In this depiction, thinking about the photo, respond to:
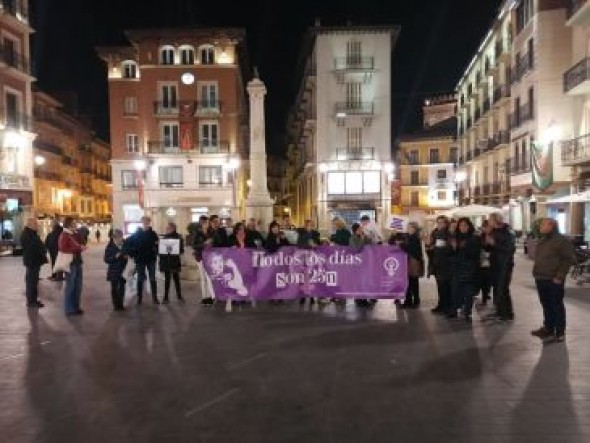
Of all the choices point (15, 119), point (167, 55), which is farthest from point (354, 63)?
point (15, 119)

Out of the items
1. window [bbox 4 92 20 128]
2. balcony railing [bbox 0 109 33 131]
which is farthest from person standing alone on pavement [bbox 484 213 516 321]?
window [bbox 4 92 20 128]

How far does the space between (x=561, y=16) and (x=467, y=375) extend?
32.5 meters

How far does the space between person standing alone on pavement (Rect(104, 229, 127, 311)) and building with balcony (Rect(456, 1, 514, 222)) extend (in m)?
35.9

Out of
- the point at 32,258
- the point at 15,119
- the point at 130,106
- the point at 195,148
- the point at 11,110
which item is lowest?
the point at 32,258

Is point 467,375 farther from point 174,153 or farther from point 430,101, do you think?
point 430,101

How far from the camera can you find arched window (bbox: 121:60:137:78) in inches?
2105

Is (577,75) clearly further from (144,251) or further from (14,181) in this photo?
(14,181)

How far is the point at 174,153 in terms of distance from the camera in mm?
50812

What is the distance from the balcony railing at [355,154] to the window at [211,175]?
10.2m

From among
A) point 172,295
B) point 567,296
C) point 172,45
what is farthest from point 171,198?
point 567,296

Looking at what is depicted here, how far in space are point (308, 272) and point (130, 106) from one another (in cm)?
4475

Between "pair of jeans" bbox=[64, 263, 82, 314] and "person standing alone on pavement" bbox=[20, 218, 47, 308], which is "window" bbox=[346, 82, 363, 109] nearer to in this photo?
"person standing alone on pavement" bbox=[20, 218, 47, 308]

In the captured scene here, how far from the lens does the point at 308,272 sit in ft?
40.3

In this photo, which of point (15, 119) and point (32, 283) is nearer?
point (32, 283)
